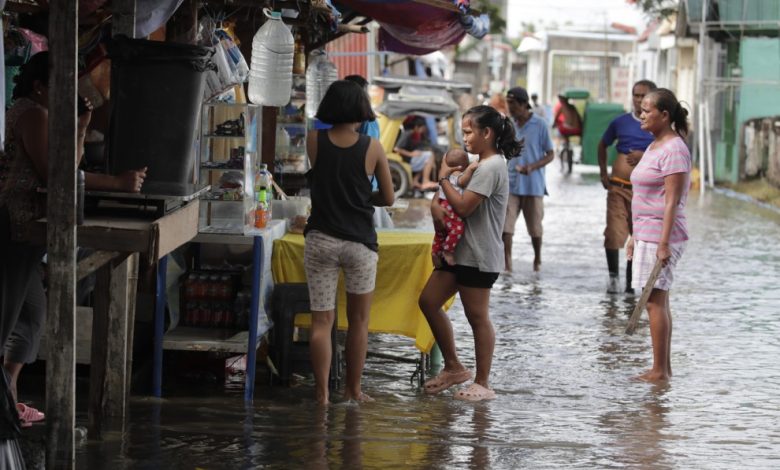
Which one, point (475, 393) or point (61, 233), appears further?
point (475, 393)

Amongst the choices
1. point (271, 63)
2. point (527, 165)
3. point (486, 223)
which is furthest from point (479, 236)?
point (527, 165)

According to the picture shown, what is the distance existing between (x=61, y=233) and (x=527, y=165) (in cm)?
822

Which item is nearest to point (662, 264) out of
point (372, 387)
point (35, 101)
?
point (372, 387)

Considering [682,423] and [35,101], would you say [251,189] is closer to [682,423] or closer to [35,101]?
[35,101]

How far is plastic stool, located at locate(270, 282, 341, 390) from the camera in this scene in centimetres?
770

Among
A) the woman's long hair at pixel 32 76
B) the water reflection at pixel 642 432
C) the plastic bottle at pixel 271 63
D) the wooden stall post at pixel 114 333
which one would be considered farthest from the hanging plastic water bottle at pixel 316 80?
the woman's long hair at pixel 32 76

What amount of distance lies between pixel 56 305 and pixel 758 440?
3780mm

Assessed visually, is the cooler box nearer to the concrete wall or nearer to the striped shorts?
the striped shorts

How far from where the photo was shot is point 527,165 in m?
12.9

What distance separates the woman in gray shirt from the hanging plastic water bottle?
3695 mm

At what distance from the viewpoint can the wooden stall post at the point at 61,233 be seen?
16.4ft

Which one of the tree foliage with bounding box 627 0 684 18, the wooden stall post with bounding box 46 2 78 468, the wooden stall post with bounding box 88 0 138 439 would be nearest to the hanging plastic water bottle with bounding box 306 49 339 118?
the wooden stall post with bounding box 88 0 138 439

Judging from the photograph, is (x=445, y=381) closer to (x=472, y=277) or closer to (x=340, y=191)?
(x=472, y=277)

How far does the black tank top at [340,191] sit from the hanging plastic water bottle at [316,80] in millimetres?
4123
